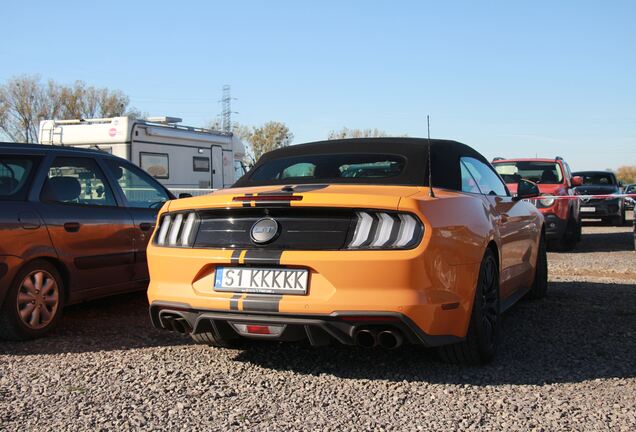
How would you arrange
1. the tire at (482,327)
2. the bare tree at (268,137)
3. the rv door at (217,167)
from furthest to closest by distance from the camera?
the bare tree at (268,137)
the rv door at (217,167)
the tire at (482,327)

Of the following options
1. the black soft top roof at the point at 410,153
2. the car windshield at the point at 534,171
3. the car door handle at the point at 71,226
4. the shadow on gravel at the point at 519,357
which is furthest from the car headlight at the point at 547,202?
the car door handle at the point at 71,226

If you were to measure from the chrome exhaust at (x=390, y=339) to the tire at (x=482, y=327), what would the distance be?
0.56 meters

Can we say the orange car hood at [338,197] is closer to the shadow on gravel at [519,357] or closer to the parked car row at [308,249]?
the parked car row at [308,249]

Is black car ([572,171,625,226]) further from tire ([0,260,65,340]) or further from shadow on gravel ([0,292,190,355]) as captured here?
tire ([0,260,65,340])

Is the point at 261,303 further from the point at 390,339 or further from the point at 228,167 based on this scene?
the point at 228,167

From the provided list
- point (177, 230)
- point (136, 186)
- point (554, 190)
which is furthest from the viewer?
point (554, 190)

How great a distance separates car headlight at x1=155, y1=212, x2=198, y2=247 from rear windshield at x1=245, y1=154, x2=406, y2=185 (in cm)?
76

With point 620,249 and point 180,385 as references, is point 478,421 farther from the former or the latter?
point 620,249

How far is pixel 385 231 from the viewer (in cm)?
371

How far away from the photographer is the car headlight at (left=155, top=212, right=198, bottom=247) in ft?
13.8

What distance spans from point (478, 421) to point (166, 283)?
1.98 meters

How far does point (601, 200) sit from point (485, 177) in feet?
46.8

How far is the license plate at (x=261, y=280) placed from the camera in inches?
148

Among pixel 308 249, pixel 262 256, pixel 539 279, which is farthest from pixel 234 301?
pixel 539 279
